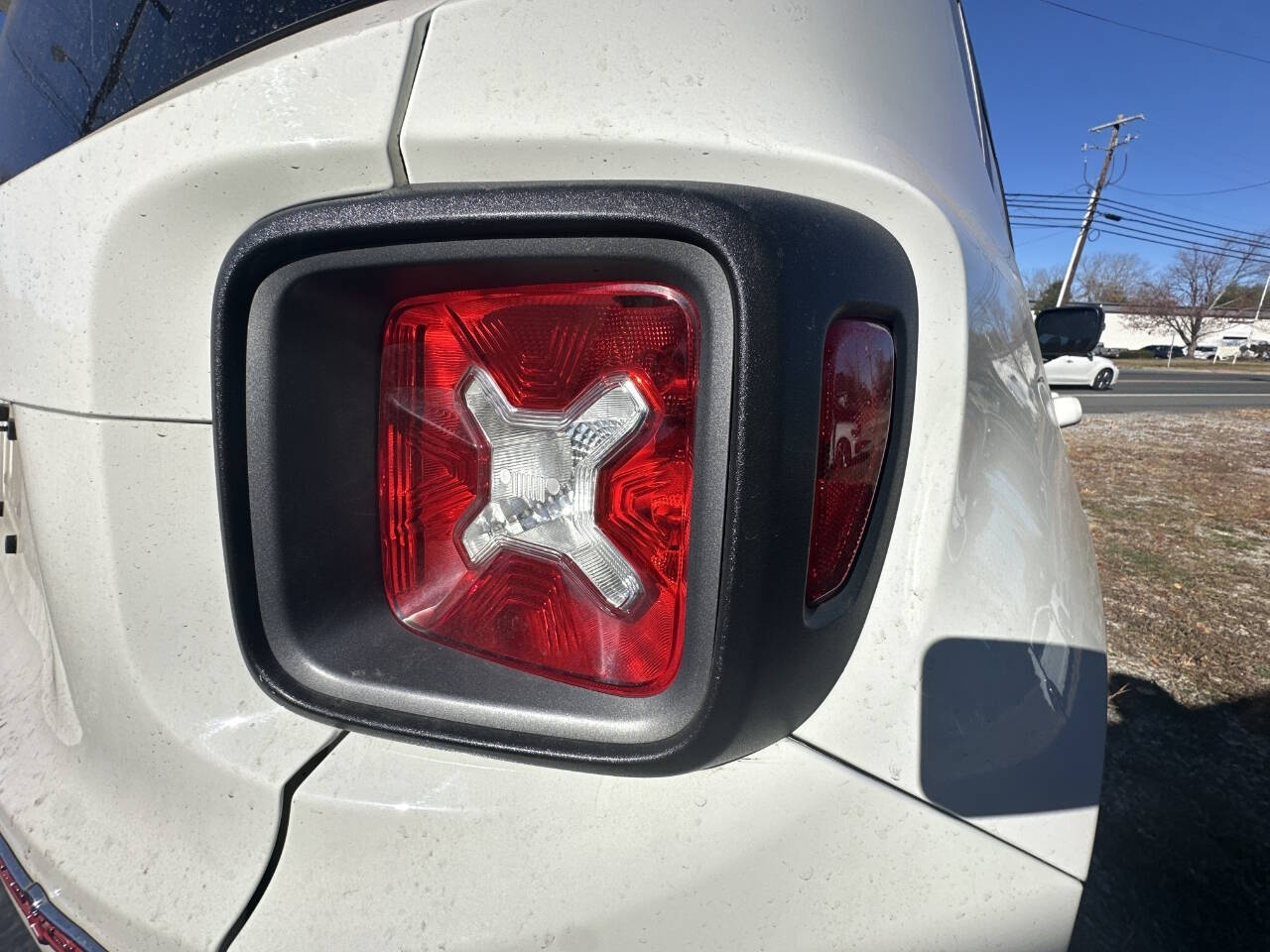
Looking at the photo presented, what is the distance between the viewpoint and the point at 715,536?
0.53 metres

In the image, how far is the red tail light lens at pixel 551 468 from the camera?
576mm

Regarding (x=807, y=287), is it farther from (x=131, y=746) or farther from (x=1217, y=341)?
(x=1217, y=341)

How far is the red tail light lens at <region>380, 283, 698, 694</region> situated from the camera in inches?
22.7

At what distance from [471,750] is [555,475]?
0.26 m

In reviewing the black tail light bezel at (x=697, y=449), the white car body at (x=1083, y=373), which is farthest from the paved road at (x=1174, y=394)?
the black tail light bezel at (x=697, y=449)

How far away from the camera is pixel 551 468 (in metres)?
0.62

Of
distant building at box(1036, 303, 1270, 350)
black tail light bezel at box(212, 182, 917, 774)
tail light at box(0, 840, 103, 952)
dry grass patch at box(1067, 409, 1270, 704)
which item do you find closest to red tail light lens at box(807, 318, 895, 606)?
black tail light bezel at box(212, 182, 917, 774)

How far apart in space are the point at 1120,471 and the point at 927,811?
811cm

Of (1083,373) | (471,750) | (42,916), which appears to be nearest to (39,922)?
(42,916)

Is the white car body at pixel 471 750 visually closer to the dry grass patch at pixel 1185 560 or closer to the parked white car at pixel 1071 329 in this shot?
the parked white car at pixel 1071 329

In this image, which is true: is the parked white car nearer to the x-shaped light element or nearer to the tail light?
the x-shaped light element

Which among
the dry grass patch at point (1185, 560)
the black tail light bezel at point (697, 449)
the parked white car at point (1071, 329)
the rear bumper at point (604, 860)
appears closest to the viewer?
the black tail light bezel at point (697, 449)

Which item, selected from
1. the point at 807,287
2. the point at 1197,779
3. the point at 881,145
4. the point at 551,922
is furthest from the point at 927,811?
the point at 1197,779

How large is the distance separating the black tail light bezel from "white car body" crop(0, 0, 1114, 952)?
0.04 metres
